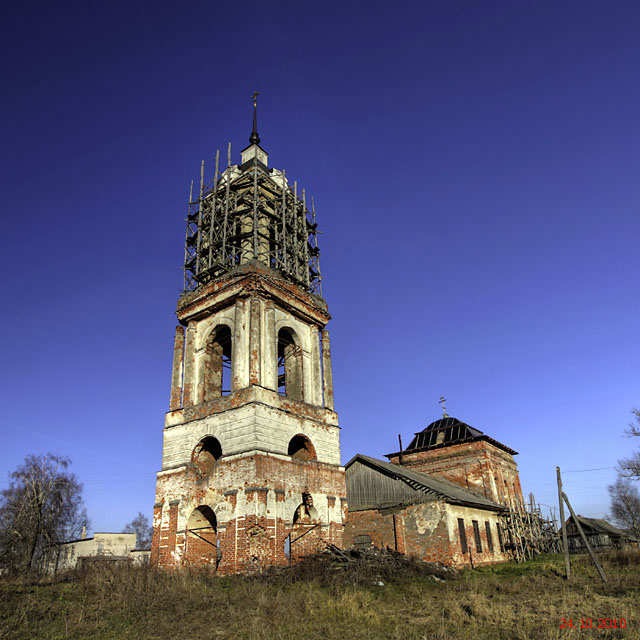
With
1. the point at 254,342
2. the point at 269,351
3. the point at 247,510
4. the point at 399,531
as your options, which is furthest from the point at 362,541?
the point at 254,342

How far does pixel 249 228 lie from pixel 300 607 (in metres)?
15.5

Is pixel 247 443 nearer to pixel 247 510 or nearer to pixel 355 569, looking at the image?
pixel 247 510

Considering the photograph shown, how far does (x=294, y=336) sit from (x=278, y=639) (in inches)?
525

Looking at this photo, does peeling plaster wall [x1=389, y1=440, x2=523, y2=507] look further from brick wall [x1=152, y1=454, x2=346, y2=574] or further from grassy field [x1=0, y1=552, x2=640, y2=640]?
grassy field [x1=0, y1=552, x2=640, y2=640]

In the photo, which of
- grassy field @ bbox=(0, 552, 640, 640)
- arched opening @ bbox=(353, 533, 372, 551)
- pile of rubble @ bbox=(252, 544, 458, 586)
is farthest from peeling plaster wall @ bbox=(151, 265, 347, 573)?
arched opening @ bbox=(353, 533, 372, 551)

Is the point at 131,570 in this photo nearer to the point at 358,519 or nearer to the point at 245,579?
the point at 245,579

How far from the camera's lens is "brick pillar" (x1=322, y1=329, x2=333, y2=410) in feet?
67.4

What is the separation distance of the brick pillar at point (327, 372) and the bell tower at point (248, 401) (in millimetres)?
45

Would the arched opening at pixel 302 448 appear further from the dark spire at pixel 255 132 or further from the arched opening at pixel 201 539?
the dark spire at pixel 255 132

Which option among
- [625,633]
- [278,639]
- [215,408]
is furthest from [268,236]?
[625,633]

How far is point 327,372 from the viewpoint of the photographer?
21078 millimetres

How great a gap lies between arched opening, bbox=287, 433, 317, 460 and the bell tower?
0.17ft

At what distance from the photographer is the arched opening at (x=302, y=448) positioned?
61.5 feet

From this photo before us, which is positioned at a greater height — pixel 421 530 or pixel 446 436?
pixel 446 436
